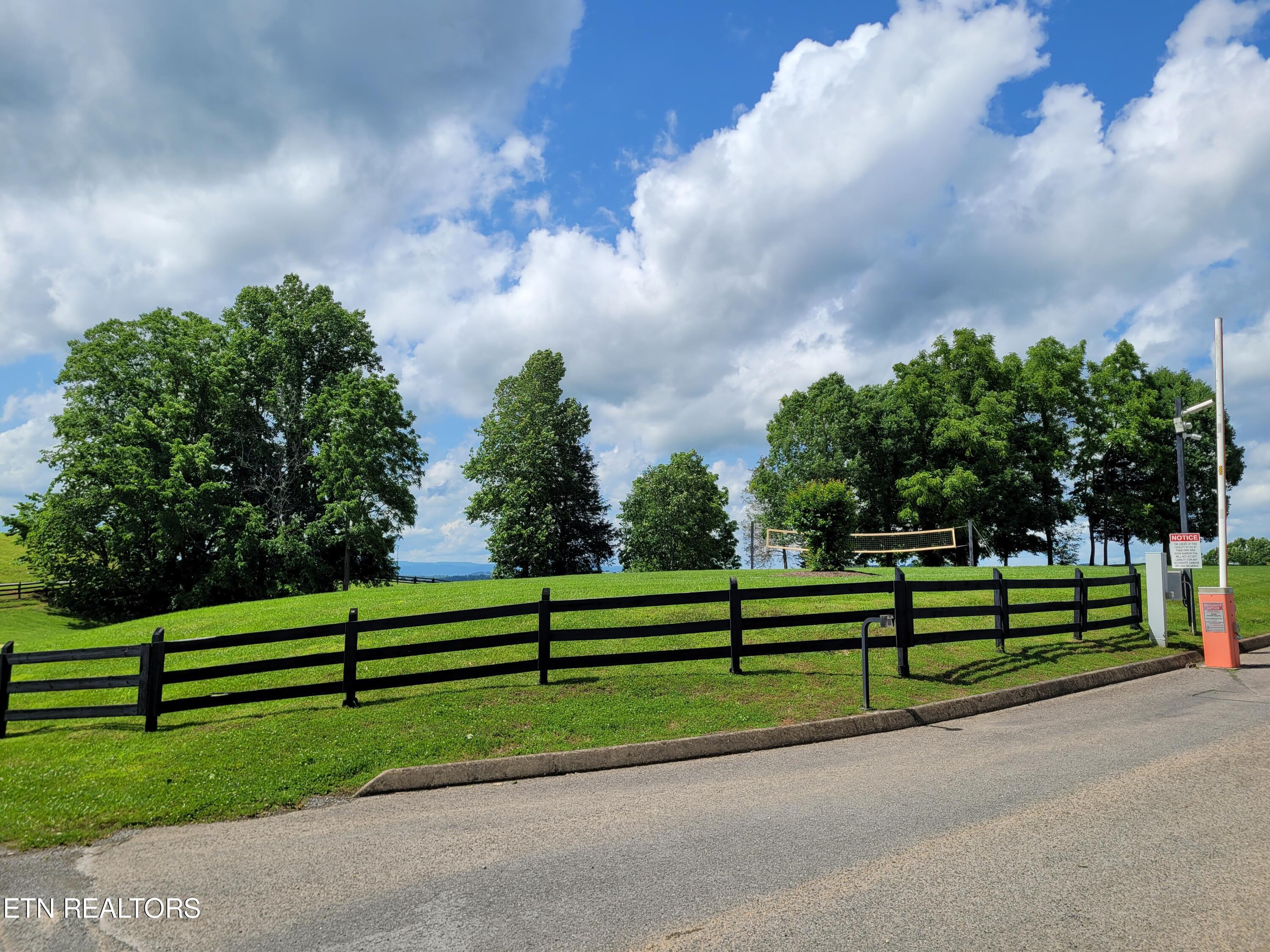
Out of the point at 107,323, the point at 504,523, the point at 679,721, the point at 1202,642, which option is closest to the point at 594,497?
the point at 504,523

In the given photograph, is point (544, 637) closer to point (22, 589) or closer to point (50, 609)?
point (50, 609)

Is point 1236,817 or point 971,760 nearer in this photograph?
point 1236,817

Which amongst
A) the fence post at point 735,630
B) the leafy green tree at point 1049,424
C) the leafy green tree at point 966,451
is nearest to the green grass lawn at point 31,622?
the fence post at point 735,630

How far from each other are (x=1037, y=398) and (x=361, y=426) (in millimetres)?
40923

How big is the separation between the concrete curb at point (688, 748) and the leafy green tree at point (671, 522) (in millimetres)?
44400

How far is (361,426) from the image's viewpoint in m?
35.8

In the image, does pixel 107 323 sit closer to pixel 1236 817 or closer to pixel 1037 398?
pixel 1236 817

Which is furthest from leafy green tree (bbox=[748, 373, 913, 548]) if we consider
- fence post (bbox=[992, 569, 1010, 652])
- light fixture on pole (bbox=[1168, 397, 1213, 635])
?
fence post (bbox=[992, 569, 1010, 652])

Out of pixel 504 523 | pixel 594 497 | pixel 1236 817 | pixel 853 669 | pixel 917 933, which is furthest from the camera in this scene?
pixel 594 497

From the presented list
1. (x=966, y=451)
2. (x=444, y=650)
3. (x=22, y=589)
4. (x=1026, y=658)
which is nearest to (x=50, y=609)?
(x=22, y=589)

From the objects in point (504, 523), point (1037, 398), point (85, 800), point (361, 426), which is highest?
point (1037, 398)

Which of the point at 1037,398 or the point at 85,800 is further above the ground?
the point at 1037,398

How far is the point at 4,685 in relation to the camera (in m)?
9.68

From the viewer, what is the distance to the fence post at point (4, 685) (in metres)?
9.61
